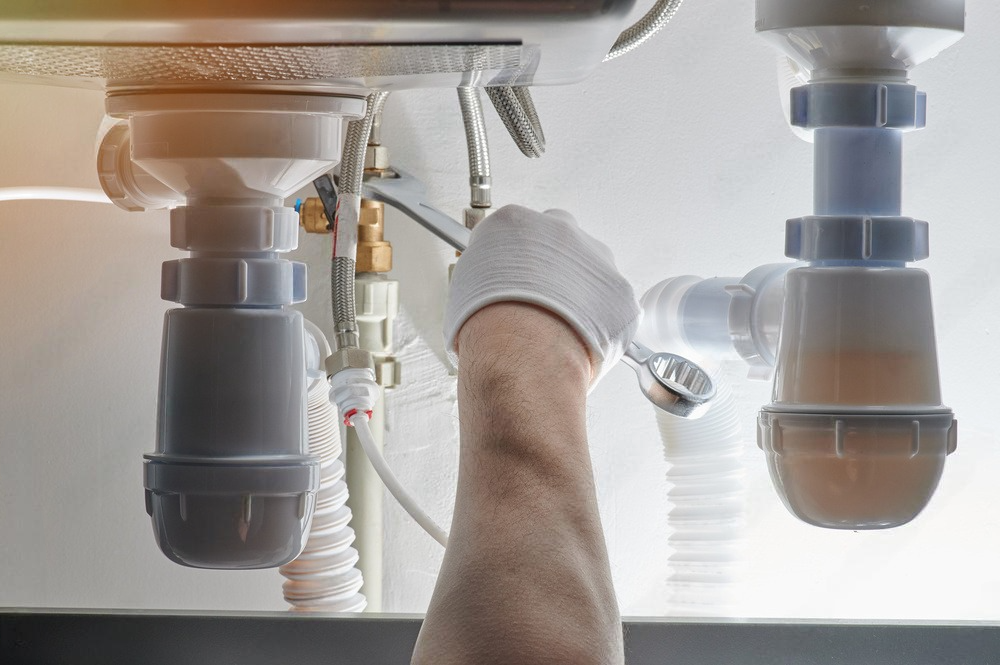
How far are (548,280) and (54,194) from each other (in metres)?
0.45

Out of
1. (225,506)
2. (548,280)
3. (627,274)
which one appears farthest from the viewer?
(627,274)

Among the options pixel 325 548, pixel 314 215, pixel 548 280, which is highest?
pixel 314 215

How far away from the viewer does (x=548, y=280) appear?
0.53 m

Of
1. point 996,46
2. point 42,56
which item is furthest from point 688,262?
point 42,56

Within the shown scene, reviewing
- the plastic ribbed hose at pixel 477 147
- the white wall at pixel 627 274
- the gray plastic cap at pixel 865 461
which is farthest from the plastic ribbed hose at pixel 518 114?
the gray plastic cap at pixel 865 461

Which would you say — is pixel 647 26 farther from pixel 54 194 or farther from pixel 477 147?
pixel 54 194

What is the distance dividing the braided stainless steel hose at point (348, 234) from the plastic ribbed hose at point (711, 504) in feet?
0.80

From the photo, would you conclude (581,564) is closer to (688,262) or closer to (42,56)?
(42,56)

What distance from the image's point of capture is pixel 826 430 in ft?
1.36

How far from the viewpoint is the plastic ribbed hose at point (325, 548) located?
66 centimetres

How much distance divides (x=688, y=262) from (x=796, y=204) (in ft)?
0.36

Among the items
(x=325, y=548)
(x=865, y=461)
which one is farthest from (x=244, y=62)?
(x=325, y=548)

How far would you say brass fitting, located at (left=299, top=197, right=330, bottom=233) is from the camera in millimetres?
708

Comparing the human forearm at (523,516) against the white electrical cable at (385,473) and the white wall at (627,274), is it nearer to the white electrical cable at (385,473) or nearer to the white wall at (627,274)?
the white electrical cable at (385,473)
